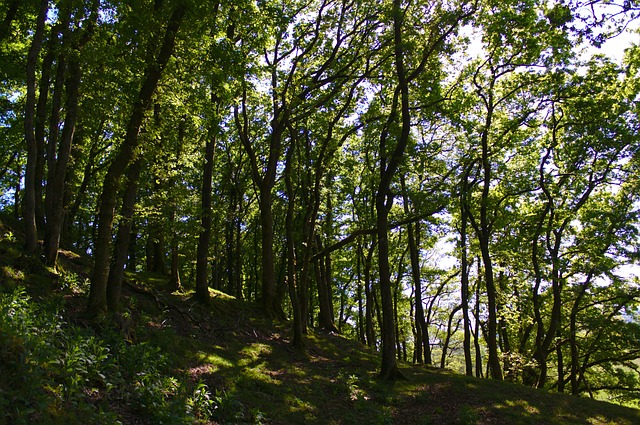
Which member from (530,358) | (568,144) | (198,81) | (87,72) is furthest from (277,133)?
(530,358)


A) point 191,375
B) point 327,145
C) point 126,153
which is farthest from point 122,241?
point 327,145

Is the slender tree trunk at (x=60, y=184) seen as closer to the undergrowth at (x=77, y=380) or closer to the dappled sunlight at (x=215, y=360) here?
the undergrowth at (x=77, y=380)

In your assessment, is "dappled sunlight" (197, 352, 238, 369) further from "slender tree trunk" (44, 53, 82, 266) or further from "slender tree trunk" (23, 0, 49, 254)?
"slender tree trunk" (23, 0, 49, 254)

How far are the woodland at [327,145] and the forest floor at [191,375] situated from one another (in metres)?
0.41

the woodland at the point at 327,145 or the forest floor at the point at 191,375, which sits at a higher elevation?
the woodland at the point at 327,145

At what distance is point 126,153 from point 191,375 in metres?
5.22

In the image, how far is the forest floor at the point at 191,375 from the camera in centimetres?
544

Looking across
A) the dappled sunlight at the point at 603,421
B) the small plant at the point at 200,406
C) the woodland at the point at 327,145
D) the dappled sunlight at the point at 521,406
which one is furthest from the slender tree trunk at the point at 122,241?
the dappled sunlight at the point at 603,421

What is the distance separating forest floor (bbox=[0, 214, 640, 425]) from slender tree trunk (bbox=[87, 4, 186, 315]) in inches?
44.3

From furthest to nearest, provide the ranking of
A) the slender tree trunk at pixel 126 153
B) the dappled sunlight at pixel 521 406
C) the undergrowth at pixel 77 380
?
1. the dappled sunlight at pixel 521 406
2. the slender tree trunk at pixel 126 153
3. the undergrowth at pixel 77 380

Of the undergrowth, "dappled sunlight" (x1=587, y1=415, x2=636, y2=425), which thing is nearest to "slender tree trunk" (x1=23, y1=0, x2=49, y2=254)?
the undergrowth

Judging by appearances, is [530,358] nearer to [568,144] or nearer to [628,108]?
[568,144]

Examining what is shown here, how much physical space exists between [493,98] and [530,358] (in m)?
14.1

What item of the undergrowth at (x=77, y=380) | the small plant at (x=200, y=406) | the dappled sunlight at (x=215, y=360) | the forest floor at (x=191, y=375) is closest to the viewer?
the undergrowth at (x=77, y=380)
